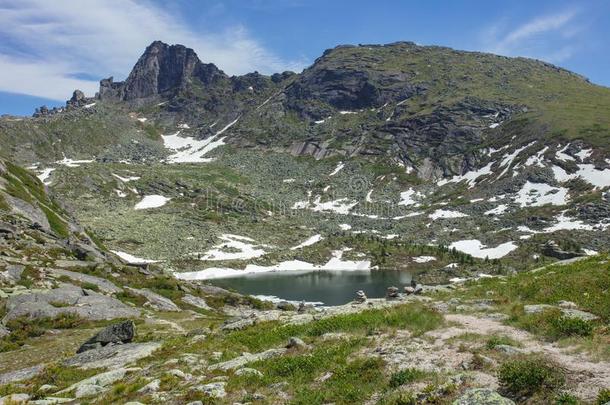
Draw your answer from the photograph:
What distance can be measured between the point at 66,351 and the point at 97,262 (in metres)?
26.3

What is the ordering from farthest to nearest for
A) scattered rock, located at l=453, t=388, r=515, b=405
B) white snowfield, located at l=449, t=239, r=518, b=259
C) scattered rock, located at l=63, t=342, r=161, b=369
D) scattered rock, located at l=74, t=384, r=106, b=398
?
1. white snowfield, located at l=449, t=239, r=518, b=259
2. scattered rock, located at l=63, t=342, r=161, b=369
3. scattered rock, located at l=74, t=384, r=106, b=398
4. scattered rock, located at l=453, t=388, r=515, b=405

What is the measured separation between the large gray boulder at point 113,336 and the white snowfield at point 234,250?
420ft

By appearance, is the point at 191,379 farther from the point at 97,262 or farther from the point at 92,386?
the point at 97,262

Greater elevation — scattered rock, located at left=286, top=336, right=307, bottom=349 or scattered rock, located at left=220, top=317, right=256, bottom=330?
scattered rock, located at left=286, top=336, right=307, bottom=349

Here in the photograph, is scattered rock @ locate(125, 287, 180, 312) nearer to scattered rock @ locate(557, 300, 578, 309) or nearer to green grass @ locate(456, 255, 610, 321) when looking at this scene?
green grass @ locate(456, 255, 610, 321)

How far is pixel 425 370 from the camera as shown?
12.8 metres

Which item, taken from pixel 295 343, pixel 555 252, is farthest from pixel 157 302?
pixel 555 252

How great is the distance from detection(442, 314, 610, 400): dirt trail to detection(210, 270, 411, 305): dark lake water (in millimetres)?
80901

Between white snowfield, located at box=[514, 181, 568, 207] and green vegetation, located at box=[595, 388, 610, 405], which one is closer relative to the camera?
green vegetation, located at box=[595, 388, 610, 405]

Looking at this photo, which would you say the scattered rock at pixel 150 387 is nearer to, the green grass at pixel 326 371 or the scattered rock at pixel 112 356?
the green grass at pixel 326 371

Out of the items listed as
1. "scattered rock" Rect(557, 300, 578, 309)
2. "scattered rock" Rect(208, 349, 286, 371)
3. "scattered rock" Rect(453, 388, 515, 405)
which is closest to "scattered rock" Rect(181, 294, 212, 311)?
"scattered rock" Rect(208, 349, 286, 371)

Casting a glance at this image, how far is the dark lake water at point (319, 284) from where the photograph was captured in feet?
346

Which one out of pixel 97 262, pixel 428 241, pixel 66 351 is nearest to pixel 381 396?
pixel 66 351

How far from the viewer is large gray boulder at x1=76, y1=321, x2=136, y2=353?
Answer: 2377cm
